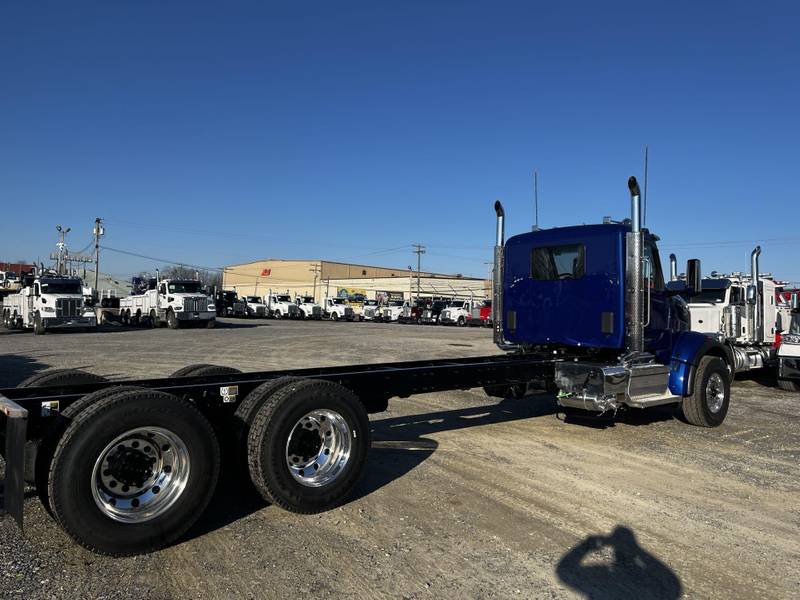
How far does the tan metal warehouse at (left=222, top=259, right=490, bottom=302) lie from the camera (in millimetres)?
92375

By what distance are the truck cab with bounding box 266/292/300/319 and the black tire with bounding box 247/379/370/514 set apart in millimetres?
49384

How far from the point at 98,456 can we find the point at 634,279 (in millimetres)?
5812

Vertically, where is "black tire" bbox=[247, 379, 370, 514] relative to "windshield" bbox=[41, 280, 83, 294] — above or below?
below

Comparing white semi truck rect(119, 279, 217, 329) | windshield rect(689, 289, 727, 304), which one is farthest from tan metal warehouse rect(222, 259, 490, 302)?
windshield rect(689, 289, 727, 304)

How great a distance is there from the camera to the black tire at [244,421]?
175 inches

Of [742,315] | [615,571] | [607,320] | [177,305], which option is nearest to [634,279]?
[607,320]

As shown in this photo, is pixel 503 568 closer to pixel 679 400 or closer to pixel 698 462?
pixel 698 462

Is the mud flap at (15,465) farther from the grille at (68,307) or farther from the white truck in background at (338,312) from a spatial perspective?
→ the white truck in background at (338,312)

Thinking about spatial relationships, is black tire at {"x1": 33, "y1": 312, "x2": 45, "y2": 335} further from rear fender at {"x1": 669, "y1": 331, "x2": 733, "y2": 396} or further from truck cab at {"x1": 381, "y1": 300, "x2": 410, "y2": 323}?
truck cab at {"x1": 381, "y1": 300, "x2": 410, "y2": 323}

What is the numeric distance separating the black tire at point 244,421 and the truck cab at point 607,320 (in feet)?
12.9

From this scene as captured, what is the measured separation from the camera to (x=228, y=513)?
4.56m

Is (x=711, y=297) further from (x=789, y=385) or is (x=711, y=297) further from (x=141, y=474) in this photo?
(x=141, y=474)

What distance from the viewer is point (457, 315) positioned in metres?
47.0

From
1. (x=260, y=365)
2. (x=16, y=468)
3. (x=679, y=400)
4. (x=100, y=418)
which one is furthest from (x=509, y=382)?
(x=260, y=365)
